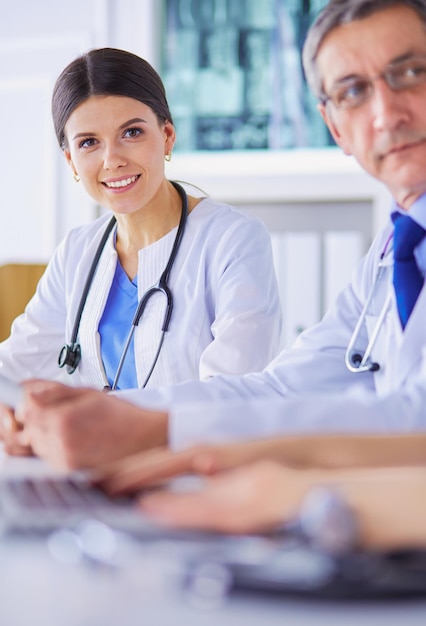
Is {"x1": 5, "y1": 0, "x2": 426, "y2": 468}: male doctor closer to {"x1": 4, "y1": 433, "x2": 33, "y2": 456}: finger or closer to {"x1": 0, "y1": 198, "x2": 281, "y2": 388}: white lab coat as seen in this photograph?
{"x1": 4, "y1": 433, "x2": 33, "y2": 456}: finger

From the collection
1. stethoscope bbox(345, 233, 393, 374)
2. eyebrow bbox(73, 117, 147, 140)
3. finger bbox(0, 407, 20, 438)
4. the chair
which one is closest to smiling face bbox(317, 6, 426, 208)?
stethoscope bbox(345, 233, 393, 374)

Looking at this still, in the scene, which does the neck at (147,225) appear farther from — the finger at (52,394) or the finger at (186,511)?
the finger at (186,511)

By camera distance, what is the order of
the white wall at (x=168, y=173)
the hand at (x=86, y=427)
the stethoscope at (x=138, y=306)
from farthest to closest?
the white wall at (x=168, y=173)
the stethoscope at (x=138, y=306)
the hand at (x=86, y=427)

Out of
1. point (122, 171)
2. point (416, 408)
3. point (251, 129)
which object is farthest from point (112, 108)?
point (251, 129)

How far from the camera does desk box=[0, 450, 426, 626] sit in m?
0.42

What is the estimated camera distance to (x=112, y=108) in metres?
1.75

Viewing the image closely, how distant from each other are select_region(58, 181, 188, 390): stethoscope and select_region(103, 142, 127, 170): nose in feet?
0.58

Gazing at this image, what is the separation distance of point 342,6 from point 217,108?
7.68ft

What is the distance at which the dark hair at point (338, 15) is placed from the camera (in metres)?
1.09

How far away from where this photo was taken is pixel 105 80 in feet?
5.70

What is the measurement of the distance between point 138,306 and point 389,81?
0.80 metres

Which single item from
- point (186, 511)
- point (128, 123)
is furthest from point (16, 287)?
point (186, 511)

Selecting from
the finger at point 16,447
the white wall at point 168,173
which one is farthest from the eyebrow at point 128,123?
the white wall at point 168,173

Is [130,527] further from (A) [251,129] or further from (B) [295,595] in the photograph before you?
(A) [251,129]
